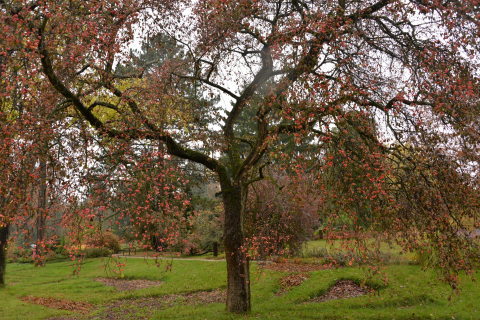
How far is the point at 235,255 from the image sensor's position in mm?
10688

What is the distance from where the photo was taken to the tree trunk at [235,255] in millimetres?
10516

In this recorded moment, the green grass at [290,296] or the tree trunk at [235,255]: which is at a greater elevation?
the tree trunk at [235,255]

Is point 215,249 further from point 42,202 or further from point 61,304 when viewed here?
point 42,202

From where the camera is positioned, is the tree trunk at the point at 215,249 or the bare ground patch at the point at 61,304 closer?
the bare ground patch at the point at 61,304

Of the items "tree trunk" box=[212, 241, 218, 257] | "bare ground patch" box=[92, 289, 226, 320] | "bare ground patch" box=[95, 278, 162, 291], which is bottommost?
"bare ground patch" box=[95, 278, 162, 291]

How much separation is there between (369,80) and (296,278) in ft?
33.8

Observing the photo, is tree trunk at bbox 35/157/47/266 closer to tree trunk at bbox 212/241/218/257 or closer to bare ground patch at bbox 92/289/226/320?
bare ground patch at bbox 92/289/226/320

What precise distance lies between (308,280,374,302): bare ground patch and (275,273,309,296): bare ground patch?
57.6 inches

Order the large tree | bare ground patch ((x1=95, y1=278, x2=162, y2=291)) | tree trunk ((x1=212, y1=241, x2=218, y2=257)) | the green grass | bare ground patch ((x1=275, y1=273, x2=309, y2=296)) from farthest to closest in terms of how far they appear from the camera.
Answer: tree trunk ((x1=212, y1=241, x2=218, y2=257)) → bare ground patch ((x1=95, y1=278, x2=162, y2=291)) → bare ground patch ((x1=275, y1=273, x2=309, y2=296)) → the green grass → the large tree

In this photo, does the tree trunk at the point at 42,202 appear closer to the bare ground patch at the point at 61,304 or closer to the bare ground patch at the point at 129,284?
the bare ground patch at the point at 61,304

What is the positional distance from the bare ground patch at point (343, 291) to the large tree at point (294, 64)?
382cm

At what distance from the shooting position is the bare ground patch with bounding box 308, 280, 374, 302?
12.9 meters

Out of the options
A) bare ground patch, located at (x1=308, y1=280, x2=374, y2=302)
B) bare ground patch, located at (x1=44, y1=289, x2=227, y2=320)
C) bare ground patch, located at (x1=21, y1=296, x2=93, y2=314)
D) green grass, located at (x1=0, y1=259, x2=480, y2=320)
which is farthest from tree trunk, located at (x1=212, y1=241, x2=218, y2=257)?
bare ground patch, located at (x1=308, y1=280, x2=374, y2=302)

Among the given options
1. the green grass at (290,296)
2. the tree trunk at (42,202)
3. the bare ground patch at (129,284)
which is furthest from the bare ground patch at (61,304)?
the tree trunk at (42,202)
